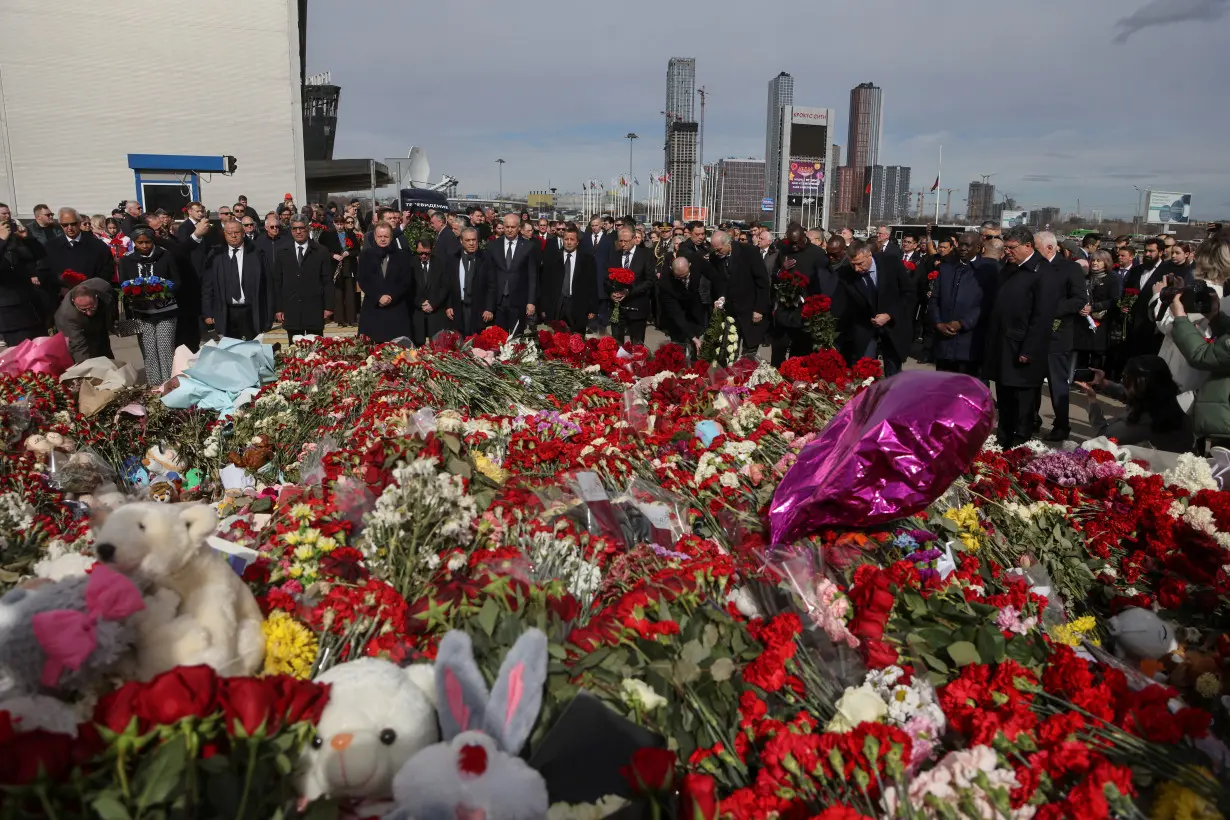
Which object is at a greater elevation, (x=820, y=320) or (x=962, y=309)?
(x=962, y=309)

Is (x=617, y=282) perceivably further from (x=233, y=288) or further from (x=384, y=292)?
(x=233, y=288)

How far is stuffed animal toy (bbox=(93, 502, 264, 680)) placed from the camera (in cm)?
190

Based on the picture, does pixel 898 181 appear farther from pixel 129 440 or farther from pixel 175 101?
pixel 129 440

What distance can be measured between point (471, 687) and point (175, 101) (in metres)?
31.9

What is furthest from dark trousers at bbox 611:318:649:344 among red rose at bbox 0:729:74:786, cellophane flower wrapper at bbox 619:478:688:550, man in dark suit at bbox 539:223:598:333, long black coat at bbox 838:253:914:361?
red rose at bbox 0:729:74:786

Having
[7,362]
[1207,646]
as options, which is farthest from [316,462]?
[1207,646]

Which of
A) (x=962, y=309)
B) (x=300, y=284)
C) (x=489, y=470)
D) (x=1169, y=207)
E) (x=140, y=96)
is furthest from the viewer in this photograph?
(x=1169, y=207)

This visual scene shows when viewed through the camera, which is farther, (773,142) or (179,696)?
(773,142)

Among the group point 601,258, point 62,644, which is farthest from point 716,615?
point 601,258

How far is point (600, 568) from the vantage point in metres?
2.83

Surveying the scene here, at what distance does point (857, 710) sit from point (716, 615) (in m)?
0.51

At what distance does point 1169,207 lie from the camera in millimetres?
66750

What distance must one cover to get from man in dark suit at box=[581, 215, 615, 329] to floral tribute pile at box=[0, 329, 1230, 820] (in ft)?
18.6

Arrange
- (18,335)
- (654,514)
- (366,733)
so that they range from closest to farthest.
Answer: (366,733), (654,514), (18,335)
